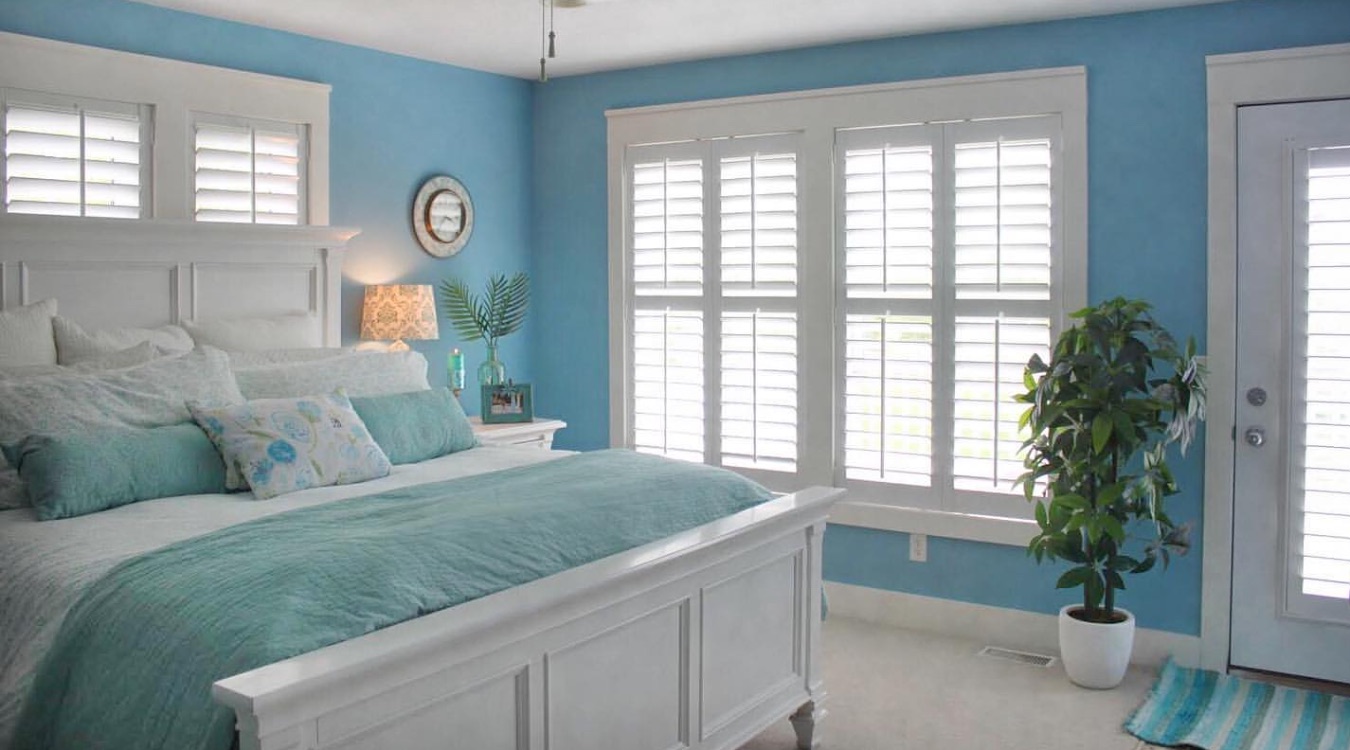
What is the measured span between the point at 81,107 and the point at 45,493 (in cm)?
158

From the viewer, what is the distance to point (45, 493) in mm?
2824

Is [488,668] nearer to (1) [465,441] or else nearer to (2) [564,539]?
(2) [564,539]

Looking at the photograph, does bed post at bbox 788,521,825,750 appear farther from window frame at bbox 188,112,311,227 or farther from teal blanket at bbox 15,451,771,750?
window frame at bbox 188,112,311,227

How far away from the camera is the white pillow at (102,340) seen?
3.51 m

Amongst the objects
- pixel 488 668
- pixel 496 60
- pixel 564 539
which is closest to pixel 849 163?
pixel 496 60

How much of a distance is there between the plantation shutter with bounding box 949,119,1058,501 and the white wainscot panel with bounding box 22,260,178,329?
9.40 ft

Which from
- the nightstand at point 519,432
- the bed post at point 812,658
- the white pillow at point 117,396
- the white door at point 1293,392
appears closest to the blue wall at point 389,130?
the nightstand at point 519,432

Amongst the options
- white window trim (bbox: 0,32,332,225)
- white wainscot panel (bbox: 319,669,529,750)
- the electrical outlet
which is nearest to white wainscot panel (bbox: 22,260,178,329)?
white window trim (bbox: 0,32,332,225)

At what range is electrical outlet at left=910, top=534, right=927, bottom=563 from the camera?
4613 millimetres

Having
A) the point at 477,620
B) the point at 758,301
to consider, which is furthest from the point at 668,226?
the point at 477,620

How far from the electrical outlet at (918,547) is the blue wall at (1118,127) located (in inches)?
1.2

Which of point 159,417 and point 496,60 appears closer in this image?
point 159,417

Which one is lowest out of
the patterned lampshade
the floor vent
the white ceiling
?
the floor vent

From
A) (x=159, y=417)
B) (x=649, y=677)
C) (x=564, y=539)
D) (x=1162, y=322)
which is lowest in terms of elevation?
(x=649, y=677)
